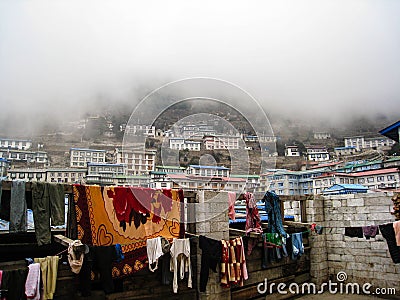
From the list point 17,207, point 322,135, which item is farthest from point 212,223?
point 322,135

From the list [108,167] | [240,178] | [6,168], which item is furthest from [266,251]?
[6,168]

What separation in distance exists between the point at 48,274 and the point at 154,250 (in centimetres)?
220

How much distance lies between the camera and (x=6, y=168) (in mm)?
83188

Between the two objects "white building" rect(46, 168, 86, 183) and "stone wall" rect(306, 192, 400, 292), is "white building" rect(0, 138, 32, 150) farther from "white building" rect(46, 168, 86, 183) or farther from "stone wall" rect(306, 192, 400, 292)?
"stone wall" rect(306, 192, 400, 292)

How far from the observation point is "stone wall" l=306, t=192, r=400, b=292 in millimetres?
10617

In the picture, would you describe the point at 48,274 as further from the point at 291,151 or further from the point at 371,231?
the point at 291,151

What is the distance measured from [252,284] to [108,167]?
3215 inches

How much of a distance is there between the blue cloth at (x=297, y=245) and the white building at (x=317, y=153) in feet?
328

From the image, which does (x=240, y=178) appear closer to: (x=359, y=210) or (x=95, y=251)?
(x=359, y=210)

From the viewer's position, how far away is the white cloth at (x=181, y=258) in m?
7.48

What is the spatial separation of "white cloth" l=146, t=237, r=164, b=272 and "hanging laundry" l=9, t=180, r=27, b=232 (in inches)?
100

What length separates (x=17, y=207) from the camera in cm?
605

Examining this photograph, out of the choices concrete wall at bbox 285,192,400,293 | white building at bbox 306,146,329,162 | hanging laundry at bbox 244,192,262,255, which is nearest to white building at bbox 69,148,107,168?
white building at bbox 306,146,329,162

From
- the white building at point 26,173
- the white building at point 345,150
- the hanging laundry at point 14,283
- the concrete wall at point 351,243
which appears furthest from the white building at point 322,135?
Answer: the hanging laundry at point 14,283
